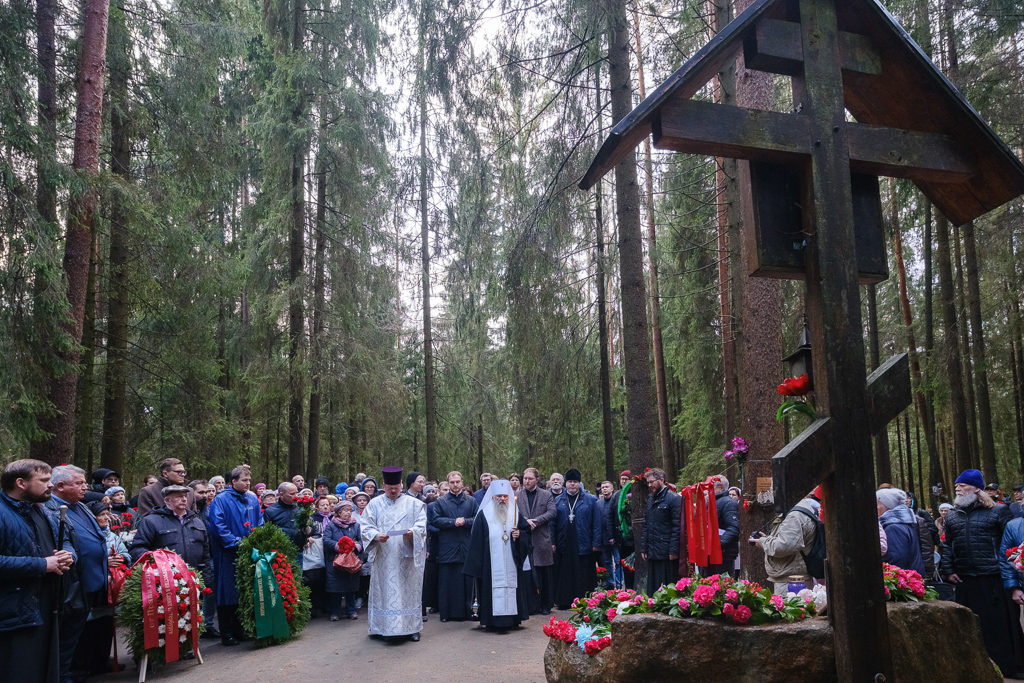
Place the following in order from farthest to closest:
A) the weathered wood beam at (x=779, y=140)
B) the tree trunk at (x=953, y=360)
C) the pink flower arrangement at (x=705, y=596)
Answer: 1. the tree trunk at (x=953, y=360)
2. the pink flower arrangement at (x=705, y=596)
3. the weathered wood beam at (x=779, y=140)

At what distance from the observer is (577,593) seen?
39.3 feet

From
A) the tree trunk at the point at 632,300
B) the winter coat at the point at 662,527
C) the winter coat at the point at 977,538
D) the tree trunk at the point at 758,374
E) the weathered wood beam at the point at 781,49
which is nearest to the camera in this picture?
the weathered wood beam at the point at 781,49

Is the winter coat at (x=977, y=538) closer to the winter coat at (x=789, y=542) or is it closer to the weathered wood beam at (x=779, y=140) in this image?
the winter coat at (x=789, y=542)

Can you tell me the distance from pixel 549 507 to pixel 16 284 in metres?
7.81

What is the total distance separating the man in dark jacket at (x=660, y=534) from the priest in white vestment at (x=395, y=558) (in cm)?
292

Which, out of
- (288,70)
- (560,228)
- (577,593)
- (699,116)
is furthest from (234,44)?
(699,116)

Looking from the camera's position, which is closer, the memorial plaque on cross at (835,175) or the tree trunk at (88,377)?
the memorial plaque on cross at (835,175)

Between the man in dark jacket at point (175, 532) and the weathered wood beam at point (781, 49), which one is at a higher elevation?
the weathered wood beam at point (781, 49)

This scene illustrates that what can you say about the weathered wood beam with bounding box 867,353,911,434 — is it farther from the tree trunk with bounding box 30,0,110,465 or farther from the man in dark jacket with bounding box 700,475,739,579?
the tree trunk with bounding box 30,0,110,465

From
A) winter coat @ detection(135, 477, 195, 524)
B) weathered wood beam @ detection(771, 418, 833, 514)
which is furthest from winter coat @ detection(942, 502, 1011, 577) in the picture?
winter coat @ detection(135, 477, 195, 524)

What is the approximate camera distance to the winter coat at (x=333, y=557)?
36.5 feet

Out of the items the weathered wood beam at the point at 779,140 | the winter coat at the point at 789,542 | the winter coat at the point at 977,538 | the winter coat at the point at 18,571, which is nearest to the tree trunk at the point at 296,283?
the winter coat at the point at 18,571

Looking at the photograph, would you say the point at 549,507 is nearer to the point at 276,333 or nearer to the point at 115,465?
the point at 115,465

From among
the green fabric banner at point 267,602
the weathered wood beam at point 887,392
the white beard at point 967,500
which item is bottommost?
the green fabric banner at point 267,602
